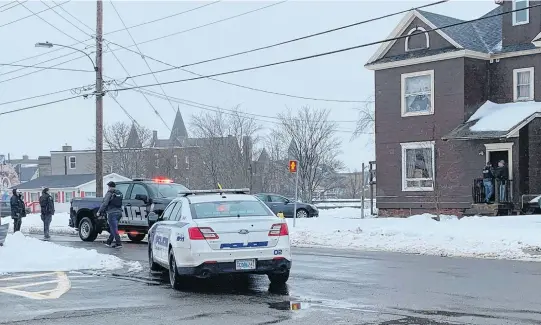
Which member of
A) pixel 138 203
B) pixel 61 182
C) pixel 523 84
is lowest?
pixel 138 203

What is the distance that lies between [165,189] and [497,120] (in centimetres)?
1387

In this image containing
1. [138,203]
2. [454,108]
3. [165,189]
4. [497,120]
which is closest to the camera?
[138,203]

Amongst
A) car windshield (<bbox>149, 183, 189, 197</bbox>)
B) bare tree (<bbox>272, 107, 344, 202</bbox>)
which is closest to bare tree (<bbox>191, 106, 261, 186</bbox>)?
bare tree (<bbox>272, 107, 344, 202</bbox>)

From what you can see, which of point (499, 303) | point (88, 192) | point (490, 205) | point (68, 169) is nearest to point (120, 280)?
point (499, 303)

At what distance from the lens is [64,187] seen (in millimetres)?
73500

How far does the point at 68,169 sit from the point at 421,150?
71369mm

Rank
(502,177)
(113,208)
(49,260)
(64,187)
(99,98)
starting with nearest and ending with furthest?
(49,260), (113,208), (502,177), (99,98), (64,187)

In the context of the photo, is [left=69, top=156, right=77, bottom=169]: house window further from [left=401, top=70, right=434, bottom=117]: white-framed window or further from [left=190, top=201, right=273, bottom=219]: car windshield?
[left=190, top=201, right=273, bottom=219]: car windshield

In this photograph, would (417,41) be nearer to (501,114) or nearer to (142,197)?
(501,114)

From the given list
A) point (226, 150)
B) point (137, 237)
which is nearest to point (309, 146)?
point (226, 150)

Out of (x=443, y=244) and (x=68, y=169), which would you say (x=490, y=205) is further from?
(x=68, y=169)

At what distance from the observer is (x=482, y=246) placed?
1903 centimetres

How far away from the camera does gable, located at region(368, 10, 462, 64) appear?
3138 cm

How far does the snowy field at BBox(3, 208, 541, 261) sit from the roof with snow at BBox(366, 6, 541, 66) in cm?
850
